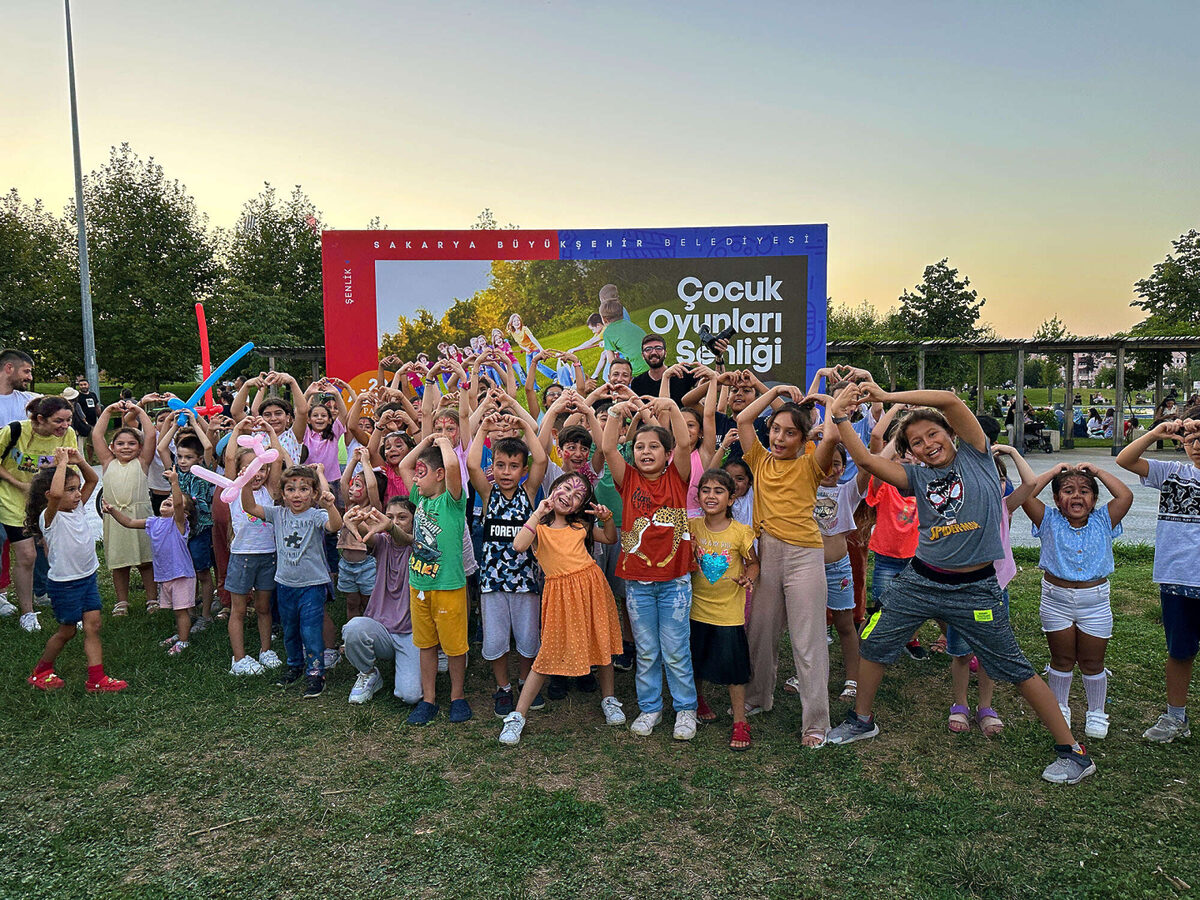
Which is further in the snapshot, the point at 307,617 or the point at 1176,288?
the point at 1176,288

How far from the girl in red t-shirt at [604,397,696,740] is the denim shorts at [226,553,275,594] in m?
2.49

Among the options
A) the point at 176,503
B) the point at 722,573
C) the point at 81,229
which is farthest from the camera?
the point at 81,229

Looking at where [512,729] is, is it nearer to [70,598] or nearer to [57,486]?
[70,598]

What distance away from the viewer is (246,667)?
16.0 feet

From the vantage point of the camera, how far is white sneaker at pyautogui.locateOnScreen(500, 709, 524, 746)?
12.9 feet

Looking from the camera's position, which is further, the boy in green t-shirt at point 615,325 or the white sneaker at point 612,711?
the boy in green t-shirt at point 615,325

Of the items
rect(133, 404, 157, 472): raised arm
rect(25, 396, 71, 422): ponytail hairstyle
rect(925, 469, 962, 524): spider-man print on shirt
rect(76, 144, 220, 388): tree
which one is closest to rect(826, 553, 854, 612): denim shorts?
rect(925, 469, 962, 524): spider-man print on shirt

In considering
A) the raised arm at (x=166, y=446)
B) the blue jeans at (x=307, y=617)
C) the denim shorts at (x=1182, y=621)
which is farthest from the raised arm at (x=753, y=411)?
the raised arm at (x=166, y=446)

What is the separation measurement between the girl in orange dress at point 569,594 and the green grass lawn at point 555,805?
0.35 meters

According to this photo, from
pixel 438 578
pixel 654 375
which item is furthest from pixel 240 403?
pixel 654 375

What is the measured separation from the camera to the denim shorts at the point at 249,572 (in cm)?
496

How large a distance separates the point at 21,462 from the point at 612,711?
5.25 metres

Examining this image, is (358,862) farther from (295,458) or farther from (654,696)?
(295,458)

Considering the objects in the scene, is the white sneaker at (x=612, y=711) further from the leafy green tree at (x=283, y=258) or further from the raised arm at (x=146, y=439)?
the leafy green tree at (x=283, y=258)
